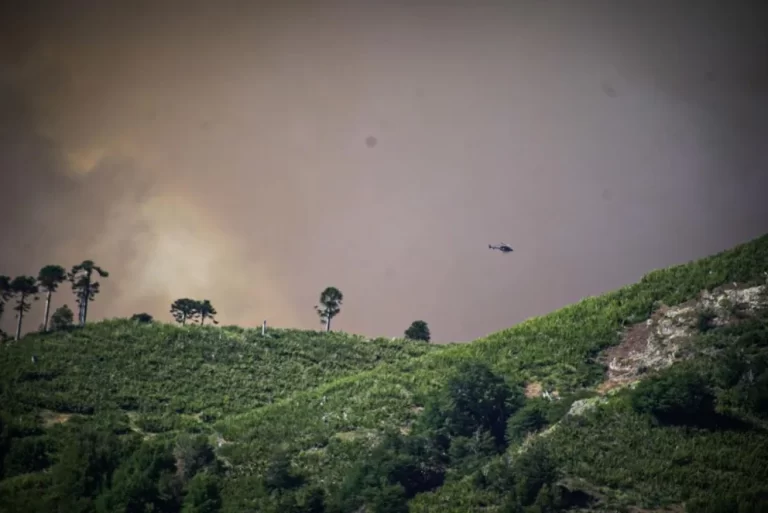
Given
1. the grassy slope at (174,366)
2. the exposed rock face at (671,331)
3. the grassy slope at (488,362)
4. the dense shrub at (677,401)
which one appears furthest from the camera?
the grassy slope at (174,366)

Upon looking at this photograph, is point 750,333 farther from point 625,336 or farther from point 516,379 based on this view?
point 516,379

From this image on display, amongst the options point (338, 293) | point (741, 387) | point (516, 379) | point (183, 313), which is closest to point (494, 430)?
point (516, 379)

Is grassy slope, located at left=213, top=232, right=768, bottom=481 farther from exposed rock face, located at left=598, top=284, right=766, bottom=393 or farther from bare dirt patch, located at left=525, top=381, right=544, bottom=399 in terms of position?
exposed rock face, located at left=598, top=284, right=766, bottom=393

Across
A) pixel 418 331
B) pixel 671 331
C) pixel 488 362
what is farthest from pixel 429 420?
pixel 418 331

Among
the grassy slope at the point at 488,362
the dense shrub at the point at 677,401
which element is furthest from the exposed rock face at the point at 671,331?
the dense shrub at the point at 677,401

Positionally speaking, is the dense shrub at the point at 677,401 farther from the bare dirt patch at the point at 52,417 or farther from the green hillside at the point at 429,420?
the bare dirt patch at the point at 52,417
